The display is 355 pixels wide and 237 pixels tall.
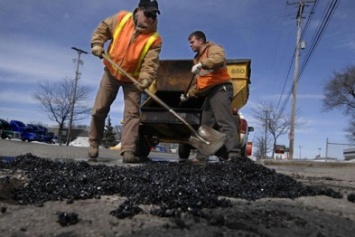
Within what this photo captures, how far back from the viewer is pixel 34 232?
6.09ft

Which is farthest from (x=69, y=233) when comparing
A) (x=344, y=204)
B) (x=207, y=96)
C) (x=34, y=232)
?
(x=207, y=96)

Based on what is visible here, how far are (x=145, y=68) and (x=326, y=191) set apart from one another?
127 inches

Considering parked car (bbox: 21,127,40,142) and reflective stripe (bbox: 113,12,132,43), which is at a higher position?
reflective stripe (bbox: 113,12,132,43)

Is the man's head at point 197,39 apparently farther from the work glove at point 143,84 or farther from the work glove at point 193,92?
the work glove at point 143,84

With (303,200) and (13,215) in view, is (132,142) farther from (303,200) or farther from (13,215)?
(13,215)

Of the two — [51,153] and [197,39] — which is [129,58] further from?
[51,153]

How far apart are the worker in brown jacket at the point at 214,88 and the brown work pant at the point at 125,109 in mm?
994

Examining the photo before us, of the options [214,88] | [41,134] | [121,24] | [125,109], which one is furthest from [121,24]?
[41,134]

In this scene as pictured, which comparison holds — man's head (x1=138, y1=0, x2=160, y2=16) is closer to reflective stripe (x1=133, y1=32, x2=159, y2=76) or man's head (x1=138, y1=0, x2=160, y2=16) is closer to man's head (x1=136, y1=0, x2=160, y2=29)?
man's head (x1=136, y1=0, x2=160, y2=29)

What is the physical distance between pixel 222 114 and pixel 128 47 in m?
1.64

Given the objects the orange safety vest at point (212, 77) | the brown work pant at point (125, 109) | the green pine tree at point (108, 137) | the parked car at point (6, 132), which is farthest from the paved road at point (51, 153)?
the green pine tree at point (108, 137)

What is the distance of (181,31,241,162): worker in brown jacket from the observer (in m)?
5.86

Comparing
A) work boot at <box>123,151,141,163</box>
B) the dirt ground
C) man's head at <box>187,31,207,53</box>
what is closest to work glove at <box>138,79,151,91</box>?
work boot at <box>123,151,141,163</box>

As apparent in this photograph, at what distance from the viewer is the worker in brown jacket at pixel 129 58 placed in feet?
18.7
